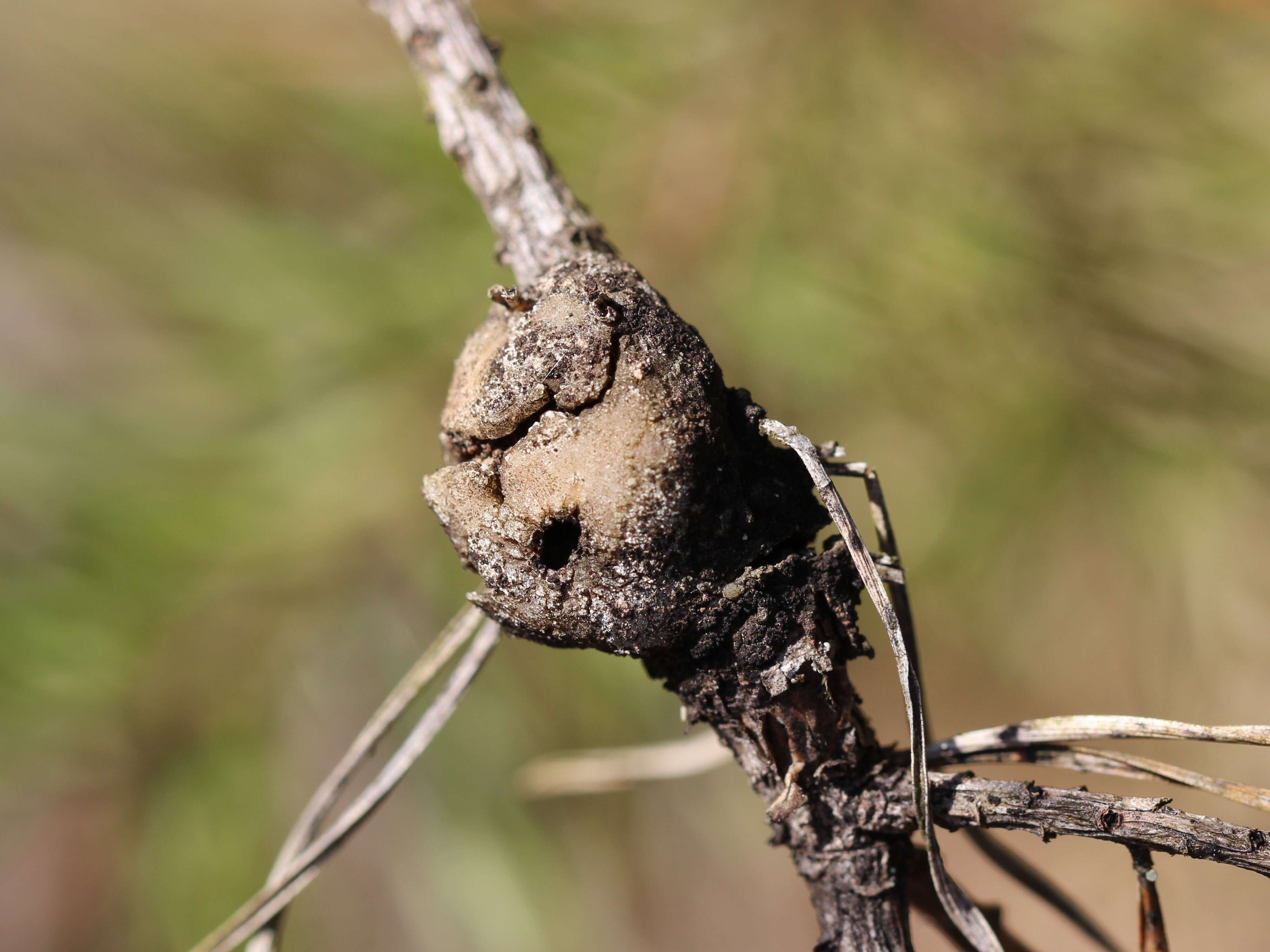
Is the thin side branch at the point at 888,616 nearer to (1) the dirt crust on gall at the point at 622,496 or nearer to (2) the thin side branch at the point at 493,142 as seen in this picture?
(1) the dirt crust on gall at the point at 622,496

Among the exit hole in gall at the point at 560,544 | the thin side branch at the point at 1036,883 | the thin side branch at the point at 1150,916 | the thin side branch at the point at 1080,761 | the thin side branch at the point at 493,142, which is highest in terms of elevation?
the thin side branch at the point at 493,142

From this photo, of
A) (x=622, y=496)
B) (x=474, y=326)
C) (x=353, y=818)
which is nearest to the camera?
(x=622, y=496)

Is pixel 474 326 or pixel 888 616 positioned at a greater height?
pixel 474 326

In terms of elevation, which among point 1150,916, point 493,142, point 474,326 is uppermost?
point 474,326

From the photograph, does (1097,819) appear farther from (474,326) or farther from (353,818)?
(474,326)

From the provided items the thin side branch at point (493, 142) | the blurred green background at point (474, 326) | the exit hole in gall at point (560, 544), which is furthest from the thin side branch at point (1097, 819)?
the blurred green background at point (474, 326)

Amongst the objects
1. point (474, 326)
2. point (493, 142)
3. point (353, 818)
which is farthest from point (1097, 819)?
point (474, 326)

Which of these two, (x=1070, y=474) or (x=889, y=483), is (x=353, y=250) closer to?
(x=889, y=483)
